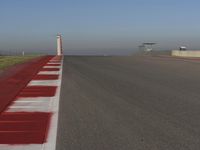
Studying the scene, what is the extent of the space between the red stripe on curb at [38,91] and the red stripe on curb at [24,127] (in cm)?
303

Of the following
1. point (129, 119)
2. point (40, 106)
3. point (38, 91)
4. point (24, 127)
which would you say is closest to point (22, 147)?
point (24, 127)

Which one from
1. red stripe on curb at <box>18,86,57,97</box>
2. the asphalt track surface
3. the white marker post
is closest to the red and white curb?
red stripe on curb at <box>18,86,57,97</box>

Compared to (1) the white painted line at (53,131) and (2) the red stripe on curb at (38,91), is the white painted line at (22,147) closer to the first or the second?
(1) the white painted line at (53,131)

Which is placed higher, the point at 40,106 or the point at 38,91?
the point at 40,106

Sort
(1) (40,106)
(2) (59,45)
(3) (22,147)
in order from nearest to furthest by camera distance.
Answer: (3) (22,147), (1) (40,106), (2) (59,45)

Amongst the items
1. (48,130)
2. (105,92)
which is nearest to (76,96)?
(105,92)

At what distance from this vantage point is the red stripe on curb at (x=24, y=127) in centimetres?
634

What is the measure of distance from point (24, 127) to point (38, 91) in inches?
215

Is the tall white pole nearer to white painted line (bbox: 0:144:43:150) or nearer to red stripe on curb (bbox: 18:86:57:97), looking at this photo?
red stripe on curb (bbox: 18:86:57:97)

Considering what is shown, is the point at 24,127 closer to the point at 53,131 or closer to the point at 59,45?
the point at 53,131

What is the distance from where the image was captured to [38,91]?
1256 cm

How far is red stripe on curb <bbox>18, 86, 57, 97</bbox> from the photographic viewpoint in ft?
38.1

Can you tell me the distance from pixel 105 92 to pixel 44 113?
12.3 ft

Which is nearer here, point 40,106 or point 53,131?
point 53,131
